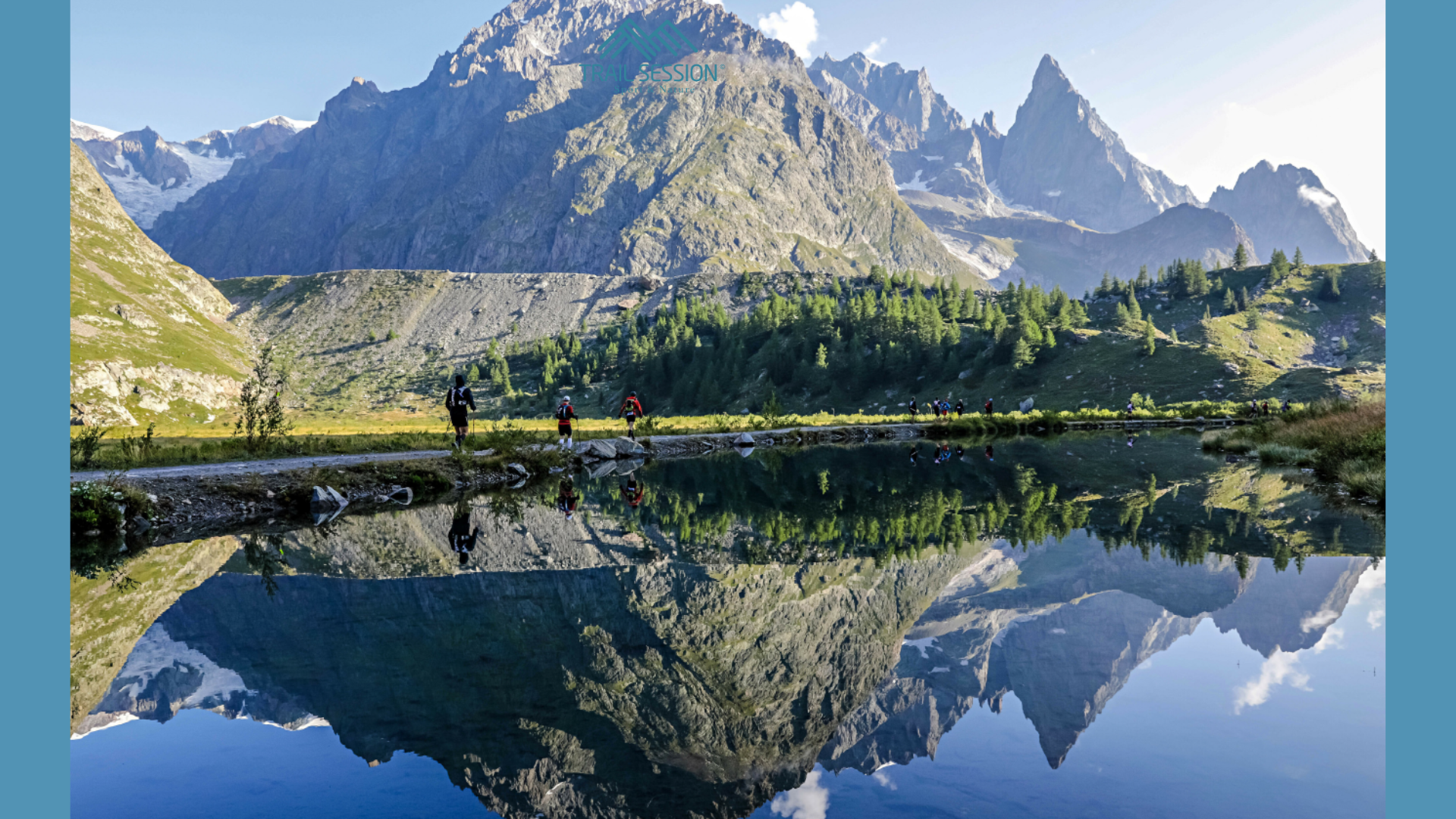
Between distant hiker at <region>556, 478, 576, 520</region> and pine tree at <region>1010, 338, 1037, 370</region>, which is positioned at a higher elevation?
pine tree at <region>1010, 338, 1037, 370</region>

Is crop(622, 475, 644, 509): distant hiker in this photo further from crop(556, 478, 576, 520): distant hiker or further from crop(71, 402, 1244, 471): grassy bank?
crop(71, 402, 1244, 471): grassy bank

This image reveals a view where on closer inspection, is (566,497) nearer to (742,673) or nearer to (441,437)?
(742,673)

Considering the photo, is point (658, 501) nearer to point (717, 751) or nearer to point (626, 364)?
point (717, 751)

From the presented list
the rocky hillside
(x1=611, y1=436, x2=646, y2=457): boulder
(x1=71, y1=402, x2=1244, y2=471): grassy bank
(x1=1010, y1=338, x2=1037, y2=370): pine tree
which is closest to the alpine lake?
(x1=71, y1=402, x2=1244, y2=471): grassy bank

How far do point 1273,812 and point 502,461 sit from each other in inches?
1204

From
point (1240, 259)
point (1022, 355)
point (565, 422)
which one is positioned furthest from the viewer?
point (1240, 259)

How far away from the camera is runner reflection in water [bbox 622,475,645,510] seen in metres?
23.4

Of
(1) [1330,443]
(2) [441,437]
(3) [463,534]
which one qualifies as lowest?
(3) [463,534]

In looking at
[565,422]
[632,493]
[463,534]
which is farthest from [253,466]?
[565,422]

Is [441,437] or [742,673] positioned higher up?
[441,437]

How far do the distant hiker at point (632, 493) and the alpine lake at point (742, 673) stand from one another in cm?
582

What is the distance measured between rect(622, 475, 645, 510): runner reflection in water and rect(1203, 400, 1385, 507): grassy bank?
21.1 m

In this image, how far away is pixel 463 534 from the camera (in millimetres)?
→ 17766

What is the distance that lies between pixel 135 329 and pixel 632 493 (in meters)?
156
